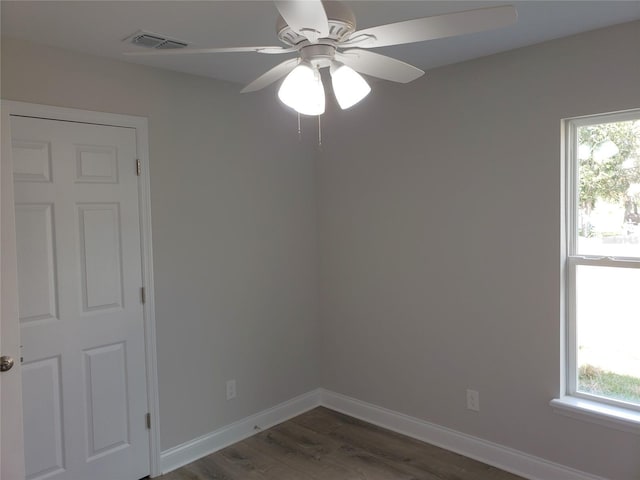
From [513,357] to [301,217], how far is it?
1776mm

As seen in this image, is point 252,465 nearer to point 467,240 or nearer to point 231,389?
point 231,389

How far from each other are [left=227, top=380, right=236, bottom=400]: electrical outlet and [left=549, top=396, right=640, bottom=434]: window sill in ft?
6.44

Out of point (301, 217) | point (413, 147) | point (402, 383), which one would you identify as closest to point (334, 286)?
point (301, 217)

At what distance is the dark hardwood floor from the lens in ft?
9.31

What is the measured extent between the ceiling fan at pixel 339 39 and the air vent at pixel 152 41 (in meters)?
0.86

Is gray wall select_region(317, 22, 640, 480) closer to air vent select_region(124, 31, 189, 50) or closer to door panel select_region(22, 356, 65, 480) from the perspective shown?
air vent select_region(124, 31, 189, 50)

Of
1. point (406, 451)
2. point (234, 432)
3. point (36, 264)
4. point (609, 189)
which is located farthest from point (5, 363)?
point (609, 189)

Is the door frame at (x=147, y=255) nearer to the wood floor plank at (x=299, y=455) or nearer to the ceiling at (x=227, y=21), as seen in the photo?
the ceiling at (x=227, y=21)

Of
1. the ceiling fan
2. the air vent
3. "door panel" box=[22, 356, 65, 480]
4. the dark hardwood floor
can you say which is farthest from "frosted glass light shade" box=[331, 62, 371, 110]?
the dark hardwood floor

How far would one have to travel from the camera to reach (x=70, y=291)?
2512 mm

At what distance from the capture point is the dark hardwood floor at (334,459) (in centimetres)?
284

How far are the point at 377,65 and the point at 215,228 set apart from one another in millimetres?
1782

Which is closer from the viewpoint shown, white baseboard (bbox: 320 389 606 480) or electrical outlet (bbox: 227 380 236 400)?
white baseboard (bbox: 320 389 606 480)

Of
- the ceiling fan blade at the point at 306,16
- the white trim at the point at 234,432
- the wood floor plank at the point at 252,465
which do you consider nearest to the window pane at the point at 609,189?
the ceiling fan blade at the point at 306,16
